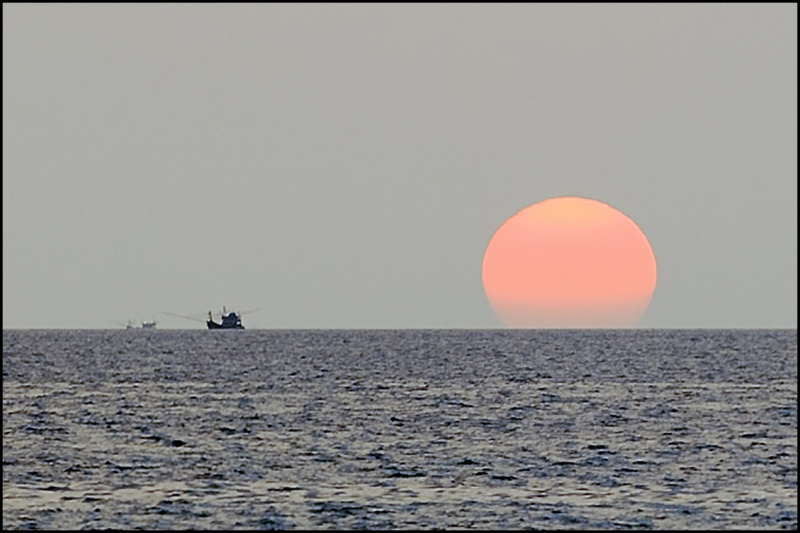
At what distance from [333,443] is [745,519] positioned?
2314cm

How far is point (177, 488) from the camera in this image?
155 feet

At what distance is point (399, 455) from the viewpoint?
185ft

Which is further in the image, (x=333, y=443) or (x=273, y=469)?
(x=333, y=443)

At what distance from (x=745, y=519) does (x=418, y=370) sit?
315ft

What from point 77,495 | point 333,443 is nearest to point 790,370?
point 333,443

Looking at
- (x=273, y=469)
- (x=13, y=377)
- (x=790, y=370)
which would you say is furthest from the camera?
(x=790, y=370)

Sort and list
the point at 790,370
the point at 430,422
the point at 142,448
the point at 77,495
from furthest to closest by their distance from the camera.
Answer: the point at 790,370 → the point at 430,422 → the point at 142,448 → the point at 77,495

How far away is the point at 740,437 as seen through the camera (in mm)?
64062

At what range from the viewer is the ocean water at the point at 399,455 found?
42250mm

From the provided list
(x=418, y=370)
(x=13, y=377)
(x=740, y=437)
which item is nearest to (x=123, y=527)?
(x=740, y=437)

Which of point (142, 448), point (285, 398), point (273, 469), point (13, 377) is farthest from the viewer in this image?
point (13, 377)

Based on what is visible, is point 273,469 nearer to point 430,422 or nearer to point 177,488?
point 177,488

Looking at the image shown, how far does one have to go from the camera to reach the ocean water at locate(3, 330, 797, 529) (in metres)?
42.2

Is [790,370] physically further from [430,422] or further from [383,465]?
[383,465]
